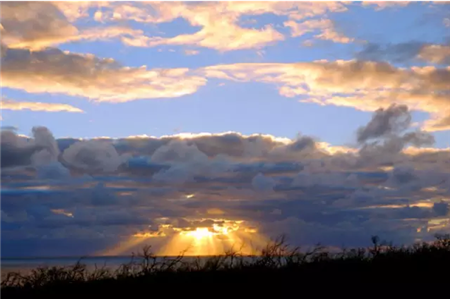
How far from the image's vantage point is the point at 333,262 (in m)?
15.5

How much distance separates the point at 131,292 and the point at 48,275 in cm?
246

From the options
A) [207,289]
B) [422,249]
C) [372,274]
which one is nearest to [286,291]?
[207,289]

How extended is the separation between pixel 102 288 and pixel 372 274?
19.8ft

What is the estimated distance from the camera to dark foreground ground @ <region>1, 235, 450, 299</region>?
39.2 ft

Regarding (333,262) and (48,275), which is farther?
(333,262)

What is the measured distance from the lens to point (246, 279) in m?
12.8

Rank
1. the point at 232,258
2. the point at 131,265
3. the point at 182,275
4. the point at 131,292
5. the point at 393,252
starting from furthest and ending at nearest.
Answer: the point at 393,252 < the point at 232,258 < the point at 131,265 < the point at 182,275 < the point at 131,292

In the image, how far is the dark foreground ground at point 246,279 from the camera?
39.2ft

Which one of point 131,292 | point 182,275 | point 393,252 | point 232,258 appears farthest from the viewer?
point 393,252

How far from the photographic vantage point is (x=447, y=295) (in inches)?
483

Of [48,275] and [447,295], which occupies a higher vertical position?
[48,275]

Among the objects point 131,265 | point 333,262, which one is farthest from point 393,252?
point 131,265

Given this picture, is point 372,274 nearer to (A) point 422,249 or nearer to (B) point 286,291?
(B) point 286,291

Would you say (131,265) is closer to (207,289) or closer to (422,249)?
(207,289)
